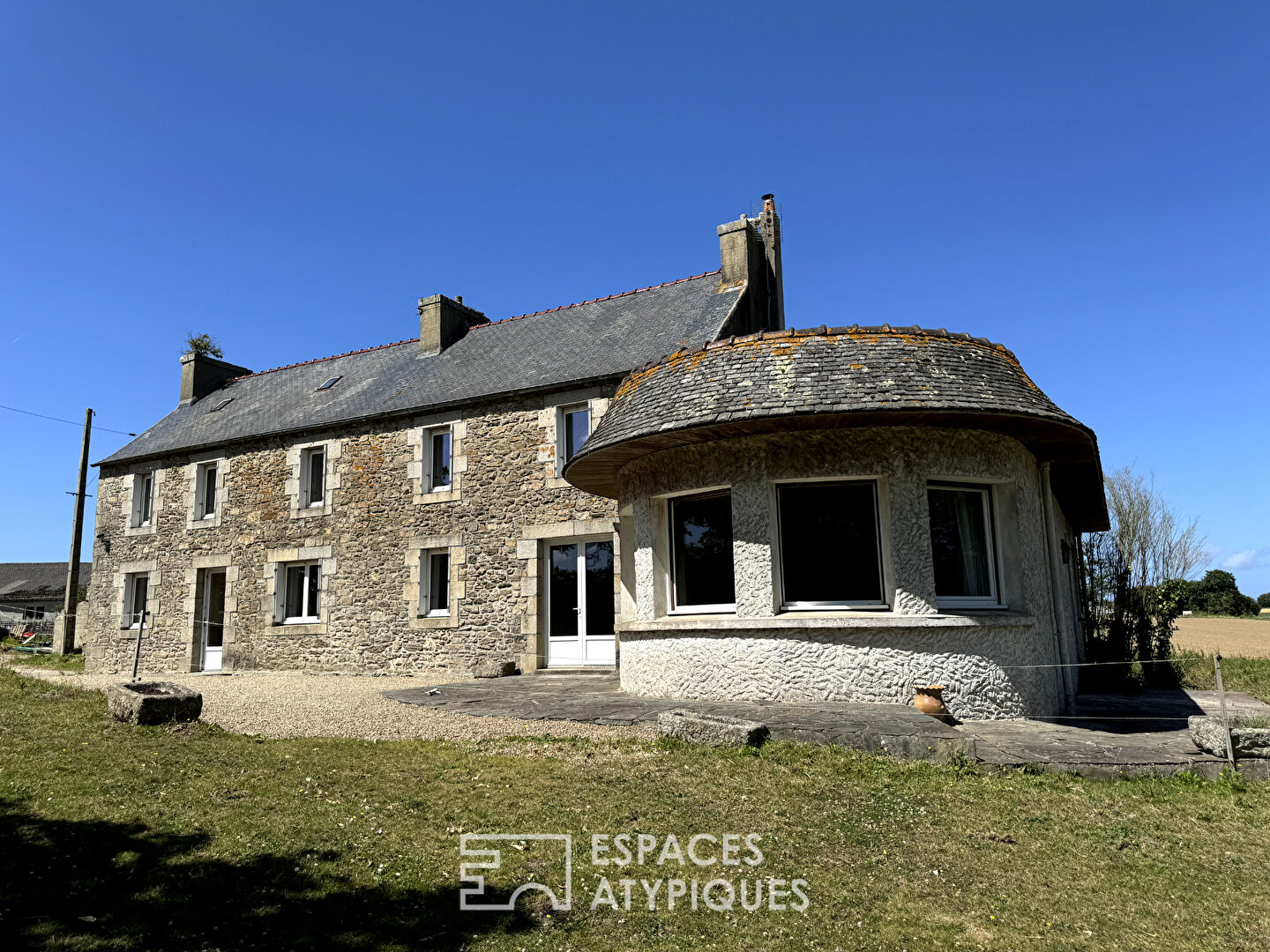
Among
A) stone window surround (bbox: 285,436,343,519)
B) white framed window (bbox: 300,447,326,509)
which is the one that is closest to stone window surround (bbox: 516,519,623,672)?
stone window surround (bbox: 285,436,343,519)

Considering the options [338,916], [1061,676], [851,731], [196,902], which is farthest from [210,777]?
[1061,676]

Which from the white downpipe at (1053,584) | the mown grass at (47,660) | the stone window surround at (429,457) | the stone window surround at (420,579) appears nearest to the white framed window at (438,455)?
the stone window surround at (429,457)

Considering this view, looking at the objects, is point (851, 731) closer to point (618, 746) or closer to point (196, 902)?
point (618, 746)

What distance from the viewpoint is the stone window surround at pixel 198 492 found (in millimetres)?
17891

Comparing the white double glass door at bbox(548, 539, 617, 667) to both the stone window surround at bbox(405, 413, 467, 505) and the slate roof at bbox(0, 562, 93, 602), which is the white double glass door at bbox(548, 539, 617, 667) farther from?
the slate roof at bbox(0, 562, 93, 602)

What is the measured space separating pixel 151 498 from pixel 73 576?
7.07m

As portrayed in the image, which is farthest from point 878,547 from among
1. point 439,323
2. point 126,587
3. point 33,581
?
point 33,581

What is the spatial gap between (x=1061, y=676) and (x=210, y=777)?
811 cm

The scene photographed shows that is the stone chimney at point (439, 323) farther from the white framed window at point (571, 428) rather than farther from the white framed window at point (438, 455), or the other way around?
the white framed window at point (571, 428)

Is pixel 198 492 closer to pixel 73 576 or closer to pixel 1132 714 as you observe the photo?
pixel 73 576

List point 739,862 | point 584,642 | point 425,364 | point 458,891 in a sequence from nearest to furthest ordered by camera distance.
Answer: point 458,891, point 739,862, point 584,642, point 425,364

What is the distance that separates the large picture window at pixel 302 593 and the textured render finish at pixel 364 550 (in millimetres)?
259

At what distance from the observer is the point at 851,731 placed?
6.29 meters

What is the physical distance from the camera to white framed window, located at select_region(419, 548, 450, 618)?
49.3ft
